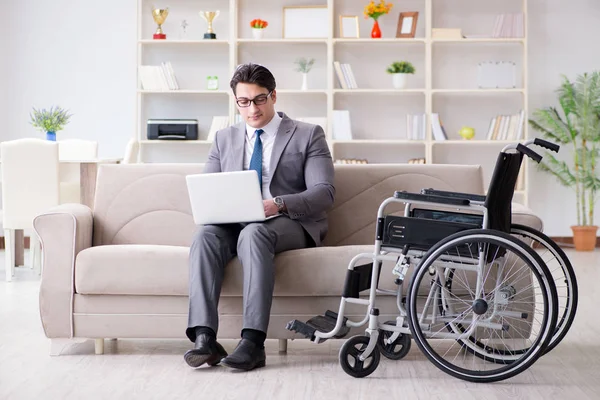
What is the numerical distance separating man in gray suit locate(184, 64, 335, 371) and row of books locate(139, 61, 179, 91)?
149 inches

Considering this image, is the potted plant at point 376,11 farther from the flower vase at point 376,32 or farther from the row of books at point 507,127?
the row of books at point 507,127

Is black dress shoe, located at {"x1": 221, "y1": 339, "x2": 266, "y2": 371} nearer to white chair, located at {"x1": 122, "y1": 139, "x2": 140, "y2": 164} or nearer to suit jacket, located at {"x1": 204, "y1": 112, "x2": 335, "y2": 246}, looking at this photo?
suit jacket, located at {"x1": 204, "y1": 112, "x2": 335, "y2": 246}

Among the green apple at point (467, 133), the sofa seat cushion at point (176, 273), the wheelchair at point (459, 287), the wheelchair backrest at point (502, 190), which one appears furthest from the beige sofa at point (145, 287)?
the green apple at point (467, 133)

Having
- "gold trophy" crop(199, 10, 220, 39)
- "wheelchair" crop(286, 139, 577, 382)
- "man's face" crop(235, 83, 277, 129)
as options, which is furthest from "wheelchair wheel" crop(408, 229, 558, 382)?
"gold trophy" crop(199, 10, 220, 39)

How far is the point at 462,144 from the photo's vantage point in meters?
7.28

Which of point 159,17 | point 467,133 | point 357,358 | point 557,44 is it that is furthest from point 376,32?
point 357,358

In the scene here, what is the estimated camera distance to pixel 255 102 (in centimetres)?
330

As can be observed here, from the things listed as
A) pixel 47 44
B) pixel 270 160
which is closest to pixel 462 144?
pixel 47 44

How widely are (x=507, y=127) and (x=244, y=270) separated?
450 centimetres

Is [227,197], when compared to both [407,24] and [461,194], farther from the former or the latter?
[407,24]

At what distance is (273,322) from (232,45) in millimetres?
4300

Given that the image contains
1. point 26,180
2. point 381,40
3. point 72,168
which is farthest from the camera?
point 381,40

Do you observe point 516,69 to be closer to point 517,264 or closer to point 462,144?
point 462,144

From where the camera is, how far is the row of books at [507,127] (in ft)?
22.9
